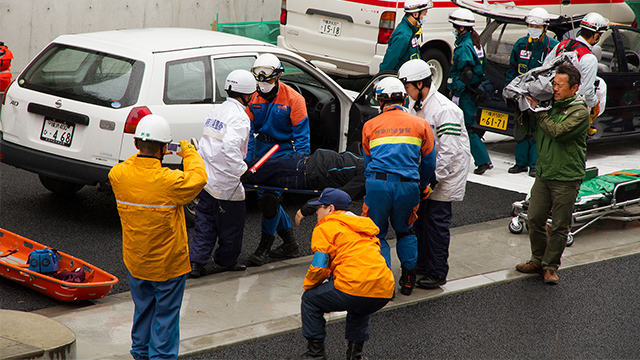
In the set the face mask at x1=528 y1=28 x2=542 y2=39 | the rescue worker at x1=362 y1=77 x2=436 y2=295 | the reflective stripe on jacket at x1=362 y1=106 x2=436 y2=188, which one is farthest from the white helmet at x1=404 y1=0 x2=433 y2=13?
the reflective stripe on jacket at x1=362 y1=106 x2=436 y2=188

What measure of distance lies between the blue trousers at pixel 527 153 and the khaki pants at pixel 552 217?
3.18 meters

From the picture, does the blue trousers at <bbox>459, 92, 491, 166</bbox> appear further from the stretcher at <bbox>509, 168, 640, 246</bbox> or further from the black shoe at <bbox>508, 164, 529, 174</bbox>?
the stretcher at <bbox>509, 168, 640, 246</bbox>

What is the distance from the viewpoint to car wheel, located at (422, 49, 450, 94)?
11926mm

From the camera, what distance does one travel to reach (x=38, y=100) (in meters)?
6.23

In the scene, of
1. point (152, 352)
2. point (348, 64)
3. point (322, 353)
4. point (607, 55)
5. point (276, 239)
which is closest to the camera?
point (152, 352)

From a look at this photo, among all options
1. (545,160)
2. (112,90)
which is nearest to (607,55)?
(545,160)

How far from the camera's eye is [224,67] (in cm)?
674

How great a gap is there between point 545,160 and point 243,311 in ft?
9.71

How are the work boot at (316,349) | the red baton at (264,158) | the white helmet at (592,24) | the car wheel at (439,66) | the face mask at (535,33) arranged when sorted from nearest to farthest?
the work boot at (316,349), the red baton at (264,158), the white helmet at (592,24), the face mask at (535,33), the car wheel at (439,66)

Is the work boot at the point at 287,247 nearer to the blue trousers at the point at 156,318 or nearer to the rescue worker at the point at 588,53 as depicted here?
the blue trousers at the point at 156,318

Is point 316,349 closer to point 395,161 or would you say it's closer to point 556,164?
point 395,161

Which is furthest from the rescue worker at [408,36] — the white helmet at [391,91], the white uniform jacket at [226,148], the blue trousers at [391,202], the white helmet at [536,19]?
the blue trousers at [391,202]

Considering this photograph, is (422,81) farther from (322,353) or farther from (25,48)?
(25,48)

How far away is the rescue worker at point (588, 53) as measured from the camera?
7.55 meters
